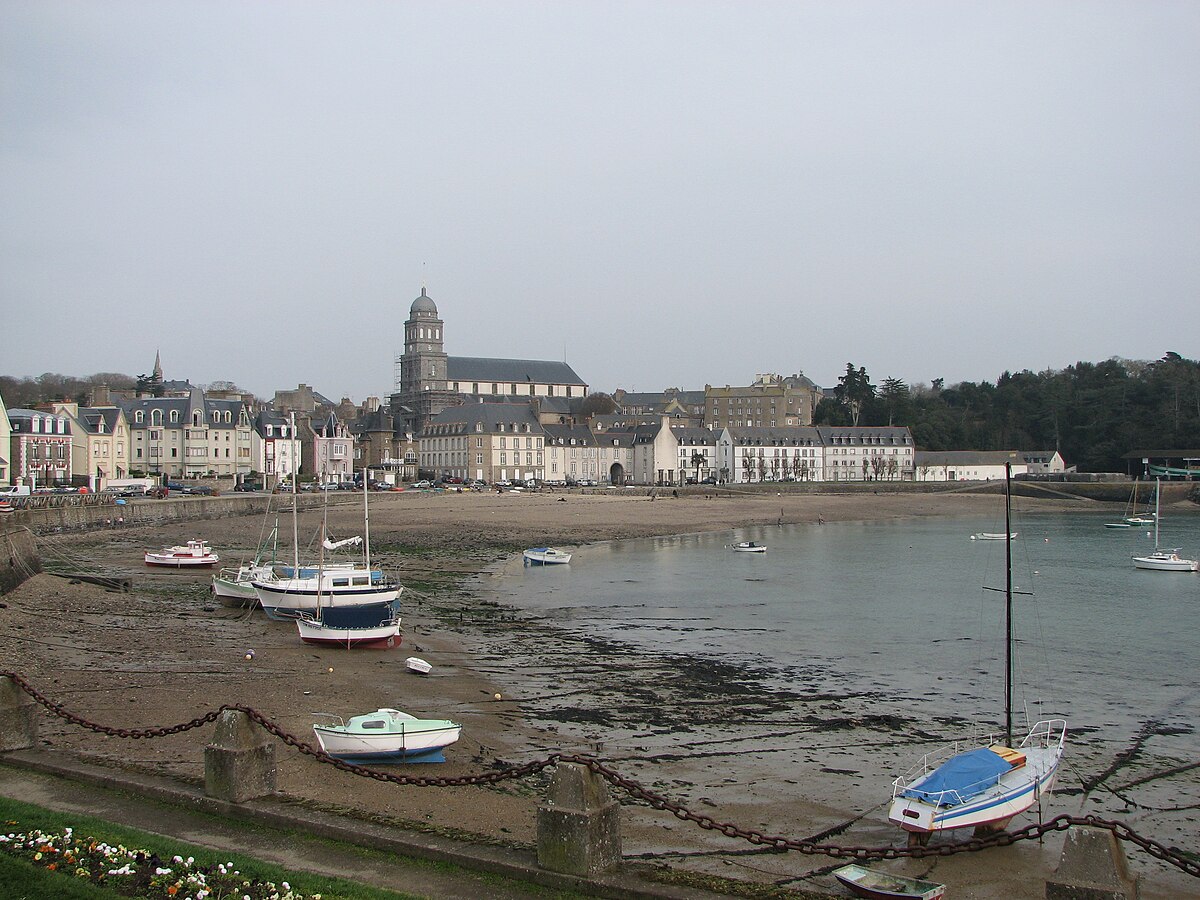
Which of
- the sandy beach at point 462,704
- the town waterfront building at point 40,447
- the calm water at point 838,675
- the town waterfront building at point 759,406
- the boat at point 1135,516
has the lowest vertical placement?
the boat at point 1135,516

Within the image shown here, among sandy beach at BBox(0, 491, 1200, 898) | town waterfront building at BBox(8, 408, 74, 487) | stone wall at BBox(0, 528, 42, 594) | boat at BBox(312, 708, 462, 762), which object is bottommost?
sandy beach at BBox(0, 491, 1200, 898)

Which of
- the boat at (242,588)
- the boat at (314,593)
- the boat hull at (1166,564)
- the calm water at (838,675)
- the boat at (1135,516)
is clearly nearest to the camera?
the calm water at (838,675)

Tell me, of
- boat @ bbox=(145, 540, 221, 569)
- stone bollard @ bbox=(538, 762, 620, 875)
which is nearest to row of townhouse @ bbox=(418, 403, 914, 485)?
boat @ bbox=(145, 540, 221, 569)

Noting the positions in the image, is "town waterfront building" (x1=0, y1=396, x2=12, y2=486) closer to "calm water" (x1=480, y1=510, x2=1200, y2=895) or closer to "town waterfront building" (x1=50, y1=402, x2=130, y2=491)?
"town waterfront building" (x1=50, y1=402, x2=130, y2=491)

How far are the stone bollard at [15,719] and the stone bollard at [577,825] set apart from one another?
634 centimetres

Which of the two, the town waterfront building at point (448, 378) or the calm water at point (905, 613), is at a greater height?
the town waterfront building at point (448, 378)

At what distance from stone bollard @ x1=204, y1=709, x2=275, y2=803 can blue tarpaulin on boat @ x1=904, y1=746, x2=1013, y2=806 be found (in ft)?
27.0

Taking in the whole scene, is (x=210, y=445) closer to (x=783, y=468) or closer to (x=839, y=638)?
(x=783, y=468)

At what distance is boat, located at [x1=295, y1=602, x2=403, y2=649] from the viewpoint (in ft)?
81.3

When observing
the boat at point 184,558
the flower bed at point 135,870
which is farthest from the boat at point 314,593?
the flower bed at point 135,870

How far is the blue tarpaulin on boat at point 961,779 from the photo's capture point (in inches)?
523

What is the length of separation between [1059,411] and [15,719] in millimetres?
140367

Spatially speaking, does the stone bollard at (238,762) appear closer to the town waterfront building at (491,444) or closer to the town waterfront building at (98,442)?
the town waterfront building at (98,442)

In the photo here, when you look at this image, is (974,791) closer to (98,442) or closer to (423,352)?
(98,442)
